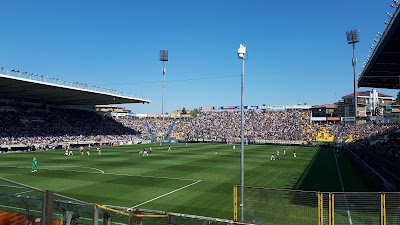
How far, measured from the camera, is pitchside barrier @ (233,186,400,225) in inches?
395

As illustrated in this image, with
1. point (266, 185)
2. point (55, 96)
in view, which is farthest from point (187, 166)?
point (55, 96)

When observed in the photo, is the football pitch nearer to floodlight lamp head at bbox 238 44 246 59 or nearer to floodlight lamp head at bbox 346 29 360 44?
floodlight lamp head at bbox 238 44 246 59

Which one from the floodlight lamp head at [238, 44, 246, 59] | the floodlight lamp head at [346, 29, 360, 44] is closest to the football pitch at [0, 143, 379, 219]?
the floodlight lamp head at [238, 44, 246, 59]

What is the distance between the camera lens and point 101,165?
3447 centimetres

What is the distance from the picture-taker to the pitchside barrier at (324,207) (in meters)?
10.0

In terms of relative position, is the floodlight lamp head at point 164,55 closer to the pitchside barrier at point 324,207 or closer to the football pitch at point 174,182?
the football pitch at point 174,182

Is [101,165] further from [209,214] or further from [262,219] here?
[262,219]

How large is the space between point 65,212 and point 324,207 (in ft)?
24.9

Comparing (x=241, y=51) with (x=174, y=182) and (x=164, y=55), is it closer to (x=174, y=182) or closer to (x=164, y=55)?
(x=174, y=182)

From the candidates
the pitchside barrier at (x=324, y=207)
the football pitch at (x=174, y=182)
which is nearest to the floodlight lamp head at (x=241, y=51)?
the pitchside barrier at (x=324, y=207)

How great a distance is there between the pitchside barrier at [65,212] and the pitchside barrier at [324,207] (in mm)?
3802

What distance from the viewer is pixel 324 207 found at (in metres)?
10.3

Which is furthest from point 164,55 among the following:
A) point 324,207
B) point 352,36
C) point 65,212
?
point 65,212

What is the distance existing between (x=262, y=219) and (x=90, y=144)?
204 feet
